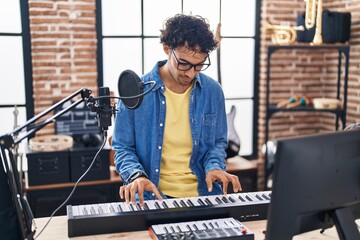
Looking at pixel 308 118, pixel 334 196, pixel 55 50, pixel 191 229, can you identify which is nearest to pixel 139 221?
pixel 191 229

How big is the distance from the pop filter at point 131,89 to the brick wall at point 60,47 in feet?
7.46

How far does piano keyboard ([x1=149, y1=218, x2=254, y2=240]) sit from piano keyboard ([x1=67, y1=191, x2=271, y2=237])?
0.05 m

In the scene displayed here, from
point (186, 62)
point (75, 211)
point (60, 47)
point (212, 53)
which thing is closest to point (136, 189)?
point (75, 211)

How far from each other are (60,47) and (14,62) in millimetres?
396

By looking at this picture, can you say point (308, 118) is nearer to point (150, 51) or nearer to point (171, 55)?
point (150, 51)

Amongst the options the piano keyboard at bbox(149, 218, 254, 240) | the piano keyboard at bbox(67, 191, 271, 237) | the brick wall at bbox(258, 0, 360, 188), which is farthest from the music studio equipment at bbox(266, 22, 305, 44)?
the piano keyboard at bbox(149, 218, 254, 240)

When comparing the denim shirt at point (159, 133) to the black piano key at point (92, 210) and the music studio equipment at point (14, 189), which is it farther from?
the music studio equipment at point (14, 189)

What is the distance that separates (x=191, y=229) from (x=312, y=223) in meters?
0.43

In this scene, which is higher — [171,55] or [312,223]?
[171,55]

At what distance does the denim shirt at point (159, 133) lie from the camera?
1.95 m

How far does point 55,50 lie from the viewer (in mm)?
3645

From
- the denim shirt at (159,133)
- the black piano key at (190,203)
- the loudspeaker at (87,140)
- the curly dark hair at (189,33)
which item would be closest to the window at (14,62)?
the loudspeaker at (87,140)

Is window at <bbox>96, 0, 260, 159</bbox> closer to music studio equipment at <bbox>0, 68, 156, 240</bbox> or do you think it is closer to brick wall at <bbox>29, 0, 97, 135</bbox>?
brick wall at <bbox>29, 0, 97, 135</bbox>

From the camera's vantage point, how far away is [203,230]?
4.94 ft
